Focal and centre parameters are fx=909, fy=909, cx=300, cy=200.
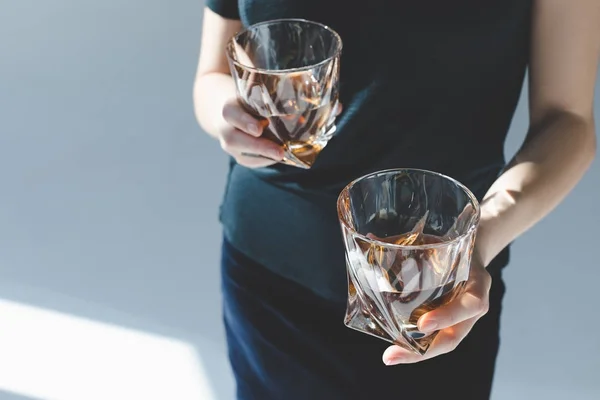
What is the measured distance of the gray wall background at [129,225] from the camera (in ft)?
5.08

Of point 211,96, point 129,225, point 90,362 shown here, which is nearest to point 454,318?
point 211,96

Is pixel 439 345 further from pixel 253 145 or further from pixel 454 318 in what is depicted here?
pixel 253 145

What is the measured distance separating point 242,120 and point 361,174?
0.20 metres

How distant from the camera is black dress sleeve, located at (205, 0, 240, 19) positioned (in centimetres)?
103

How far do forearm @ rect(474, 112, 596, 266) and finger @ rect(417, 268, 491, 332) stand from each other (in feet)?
0.49

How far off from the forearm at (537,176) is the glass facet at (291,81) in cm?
18

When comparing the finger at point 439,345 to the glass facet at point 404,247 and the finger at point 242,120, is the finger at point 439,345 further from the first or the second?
the finger at point 242,120

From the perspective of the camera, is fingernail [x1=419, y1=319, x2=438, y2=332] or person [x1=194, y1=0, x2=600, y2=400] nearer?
fingernail [x1=419, y1=319, x2=438, y2=332]

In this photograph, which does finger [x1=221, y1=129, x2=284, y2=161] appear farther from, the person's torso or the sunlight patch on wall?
the sunlight patch on wall

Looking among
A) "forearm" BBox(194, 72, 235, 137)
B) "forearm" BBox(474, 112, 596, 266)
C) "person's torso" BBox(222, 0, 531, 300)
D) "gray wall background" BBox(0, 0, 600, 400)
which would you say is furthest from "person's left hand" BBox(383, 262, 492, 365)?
"gray wall background" BBox(0, 0, 600, 400)

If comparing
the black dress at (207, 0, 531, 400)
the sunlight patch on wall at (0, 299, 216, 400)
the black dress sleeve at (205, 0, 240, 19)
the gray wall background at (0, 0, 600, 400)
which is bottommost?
the sunlight patch on wall at (0, 299, 216, 400)

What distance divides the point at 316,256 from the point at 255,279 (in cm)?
11

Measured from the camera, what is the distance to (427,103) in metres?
0.94

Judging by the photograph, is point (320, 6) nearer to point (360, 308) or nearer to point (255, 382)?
point (360, 308)
